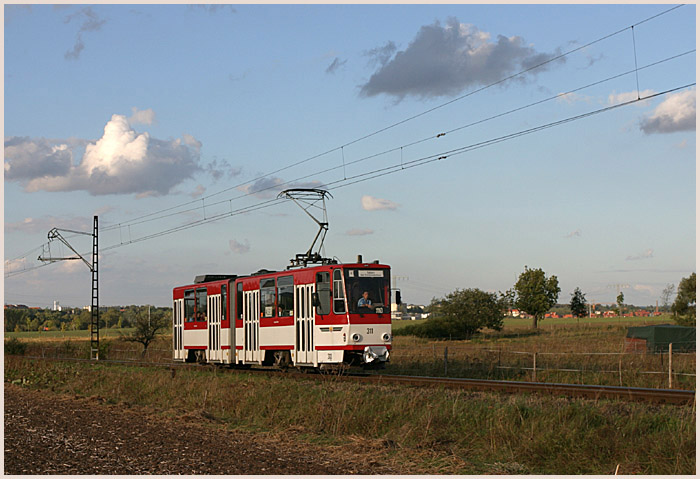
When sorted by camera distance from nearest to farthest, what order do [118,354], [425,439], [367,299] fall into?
[425,439], [367,299], [118,354]

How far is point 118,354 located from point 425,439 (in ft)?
159

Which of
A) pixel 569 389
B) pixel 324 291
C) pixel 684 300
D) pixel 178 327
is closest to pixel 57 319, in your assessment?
pixel 684 300

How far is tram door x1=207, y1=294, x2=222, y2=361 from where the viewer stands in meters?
31.2

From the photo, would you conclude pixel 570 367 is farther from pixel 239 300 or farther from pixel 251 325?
pixel 239 300

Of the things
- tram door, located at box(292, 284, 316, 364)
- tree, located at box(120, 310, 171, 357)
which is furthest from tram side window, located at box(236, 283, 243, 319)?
tree, located at box(120, 310, 171, 357)

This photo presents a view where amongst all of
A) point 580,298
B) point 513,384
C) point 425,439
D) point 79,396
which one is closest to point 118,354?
point 79,396

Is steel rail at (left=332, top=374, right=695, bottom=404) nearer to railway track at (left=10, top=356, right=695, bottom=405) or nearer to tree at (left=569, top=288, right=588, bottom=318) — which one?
A: railway track at (left=10, top=356, right=695, bottom=405)

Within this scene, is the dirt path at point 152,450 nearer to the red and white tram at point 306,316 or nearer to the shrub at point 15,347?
the red and white tram at point 306,316

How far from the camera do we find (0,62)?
1468 cm

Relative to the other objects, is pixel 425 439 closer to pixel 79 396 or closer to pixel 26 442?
pixel 26 442

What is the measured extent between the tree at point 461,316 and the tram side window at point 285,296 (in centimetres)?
5060

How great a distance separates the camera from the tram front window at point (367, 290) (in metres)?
24.0

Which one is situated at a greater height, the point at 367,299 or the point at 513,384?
the point at 367,299

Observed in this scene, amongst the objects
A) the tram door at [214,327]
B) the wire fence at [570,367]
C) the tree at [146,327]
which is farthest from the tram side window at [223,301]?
the tree at [146,327]
